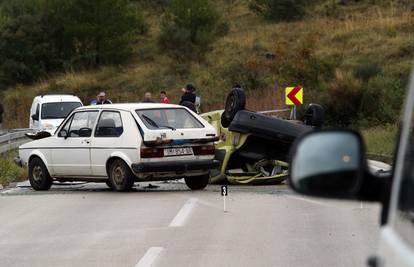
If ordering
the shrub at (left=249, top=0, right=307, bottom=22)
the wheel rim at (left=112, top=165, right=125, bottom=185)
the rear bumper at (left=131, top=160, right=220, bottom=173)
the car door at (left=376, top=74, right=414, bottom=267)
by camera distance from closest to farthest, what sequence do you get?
1. the car door at (left=376, top=74, right=414, bottom=267)
2. the rear bumper at (left=131, top=160, right=220, bottom=173)
3. the wheel rim at (left=112, top=165, right=125, bottom=185)
4. the shrub at (left=249, top=0, right=307, bottom=22)

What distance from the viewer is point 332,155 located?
3.46 metres

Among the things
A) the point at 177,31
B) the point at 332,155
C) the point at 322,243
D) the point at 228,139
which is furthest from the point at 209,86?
the point at 332,155

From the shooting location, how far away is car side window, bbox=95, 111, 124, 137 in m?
17.1

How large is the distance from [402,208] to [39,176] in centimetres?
1527

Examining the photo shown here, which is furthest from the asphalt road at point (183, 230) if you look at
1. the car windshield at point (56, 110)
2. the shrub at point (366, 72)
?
the shrub at point (366, 72)

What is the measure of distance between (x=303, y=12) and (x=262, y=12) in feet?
11.7

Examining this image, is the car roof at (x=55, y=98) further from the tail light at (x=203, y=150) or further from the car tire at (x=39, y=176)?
the tail light at (x=203, y=150)

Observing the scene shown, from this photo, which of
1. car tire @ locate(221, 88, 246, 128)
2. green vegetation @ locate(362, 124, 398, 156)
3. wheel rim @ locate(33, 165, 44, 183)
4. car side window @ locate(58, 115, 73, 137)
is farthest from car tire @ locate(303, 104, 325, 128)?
wheel rim @ locate(33, 165, 44, 183)

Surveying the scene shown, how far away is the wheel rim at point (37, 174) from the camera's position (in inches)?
717

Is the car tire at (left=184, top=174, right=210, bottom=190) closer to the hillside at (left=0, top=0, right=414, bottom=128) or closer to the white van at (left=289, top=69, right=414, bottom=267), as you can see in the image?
the white van at (left=289, top=69, right=414, bottom=267)

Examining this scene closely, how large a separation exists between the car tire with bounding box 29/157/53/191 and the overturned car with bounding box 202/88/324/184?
9.22 ft

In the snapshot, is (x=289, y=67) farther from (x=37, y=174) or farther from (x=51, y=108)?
(x=37, y=174)

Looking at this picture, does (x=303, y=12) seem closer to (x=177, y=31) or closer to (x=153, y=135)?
(x=177, y=31)

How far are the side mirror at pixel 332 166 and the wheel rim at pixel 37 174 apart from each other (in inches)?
589
